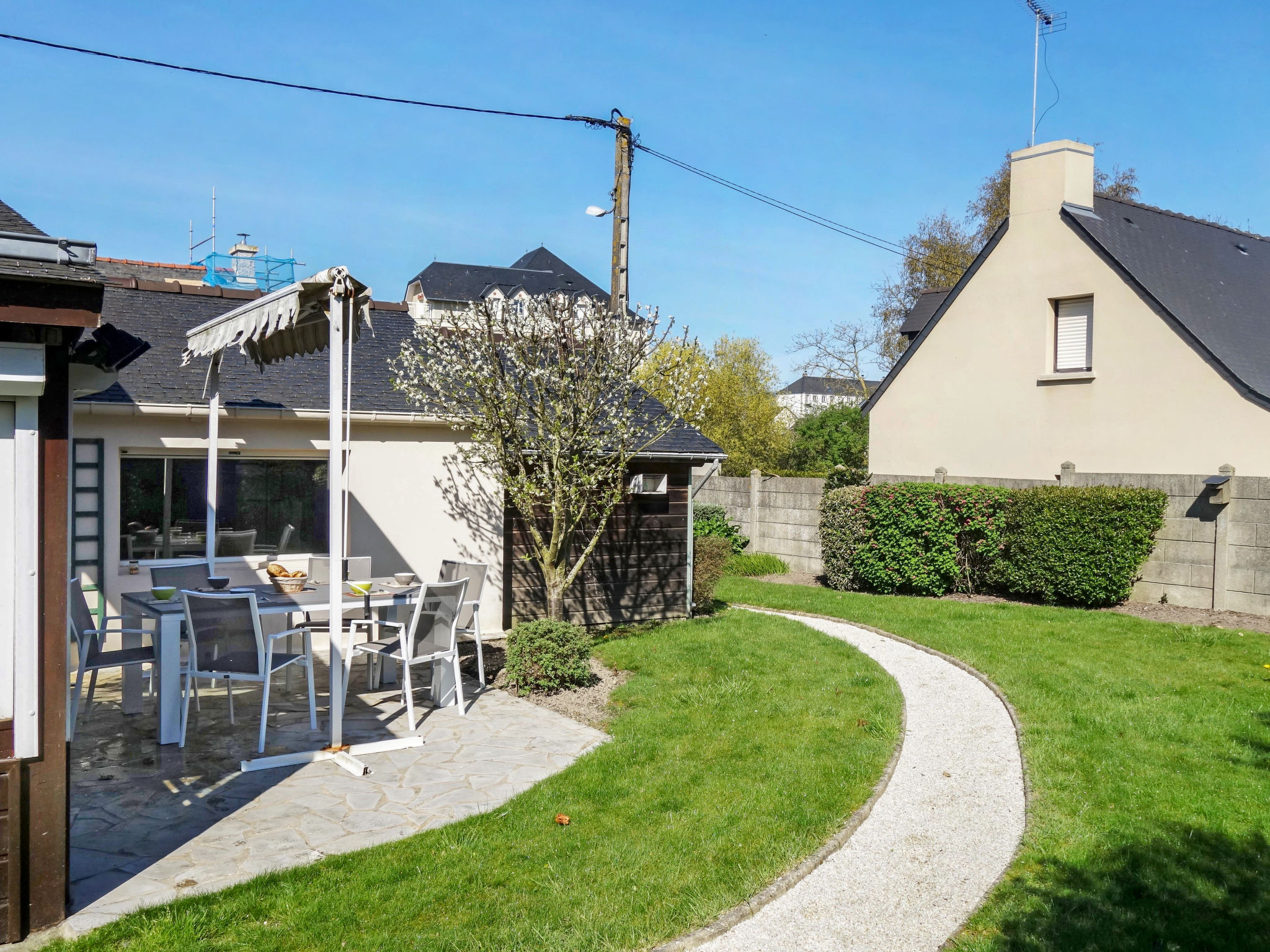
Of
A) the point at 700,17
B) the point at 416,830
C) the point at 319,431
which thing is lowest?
the point at 416,830

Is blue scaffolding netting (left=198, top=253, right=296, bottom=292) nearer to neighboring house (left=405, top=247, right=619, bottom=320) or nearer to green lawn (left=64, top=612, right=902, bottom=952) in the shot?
green lawn (left=64, top=612, right=902, bottom=952)

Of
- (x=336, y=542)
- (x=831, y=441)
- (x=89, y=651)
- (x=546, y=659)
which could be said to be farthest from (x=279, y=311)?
(x=831, y=441)

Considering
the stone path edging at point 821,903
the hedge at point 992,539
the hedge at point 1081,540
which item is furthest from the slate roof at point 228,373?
the stone path edging at point 821,903

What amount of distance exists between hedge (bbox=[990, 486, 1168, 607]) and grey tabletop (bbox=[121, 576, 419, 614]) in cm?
868

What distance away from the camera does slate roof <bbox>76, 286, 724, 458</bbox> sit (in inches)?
367

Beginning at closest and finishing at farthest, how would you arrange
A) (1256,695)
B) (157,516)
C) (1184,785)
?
(1184,785) < (1256,695) < (157,516)

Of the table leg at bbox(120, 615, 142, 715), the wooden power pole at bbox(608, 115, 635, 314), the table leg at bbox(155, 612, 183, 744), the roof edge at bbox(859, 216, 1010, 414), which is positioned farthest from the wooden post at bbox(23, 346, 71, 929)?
the roof edge at bbox(859, 216, 1010, 414)

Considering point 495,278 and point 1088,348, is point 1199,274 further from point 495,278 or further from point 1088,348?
point 495,278

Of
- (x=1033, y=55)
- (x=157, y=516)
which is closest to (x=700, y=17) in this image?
(x=1033, y=55)

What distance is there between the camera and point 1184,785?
18.5 ft

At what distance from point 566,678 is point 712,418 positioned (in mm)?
26122

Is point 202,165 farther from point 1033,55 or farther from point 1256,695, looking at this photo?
point 1256,695

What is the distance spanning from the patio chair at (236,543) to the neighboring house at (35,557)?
606 centimetres

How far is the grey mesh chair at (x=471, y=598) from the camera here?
8.11m
